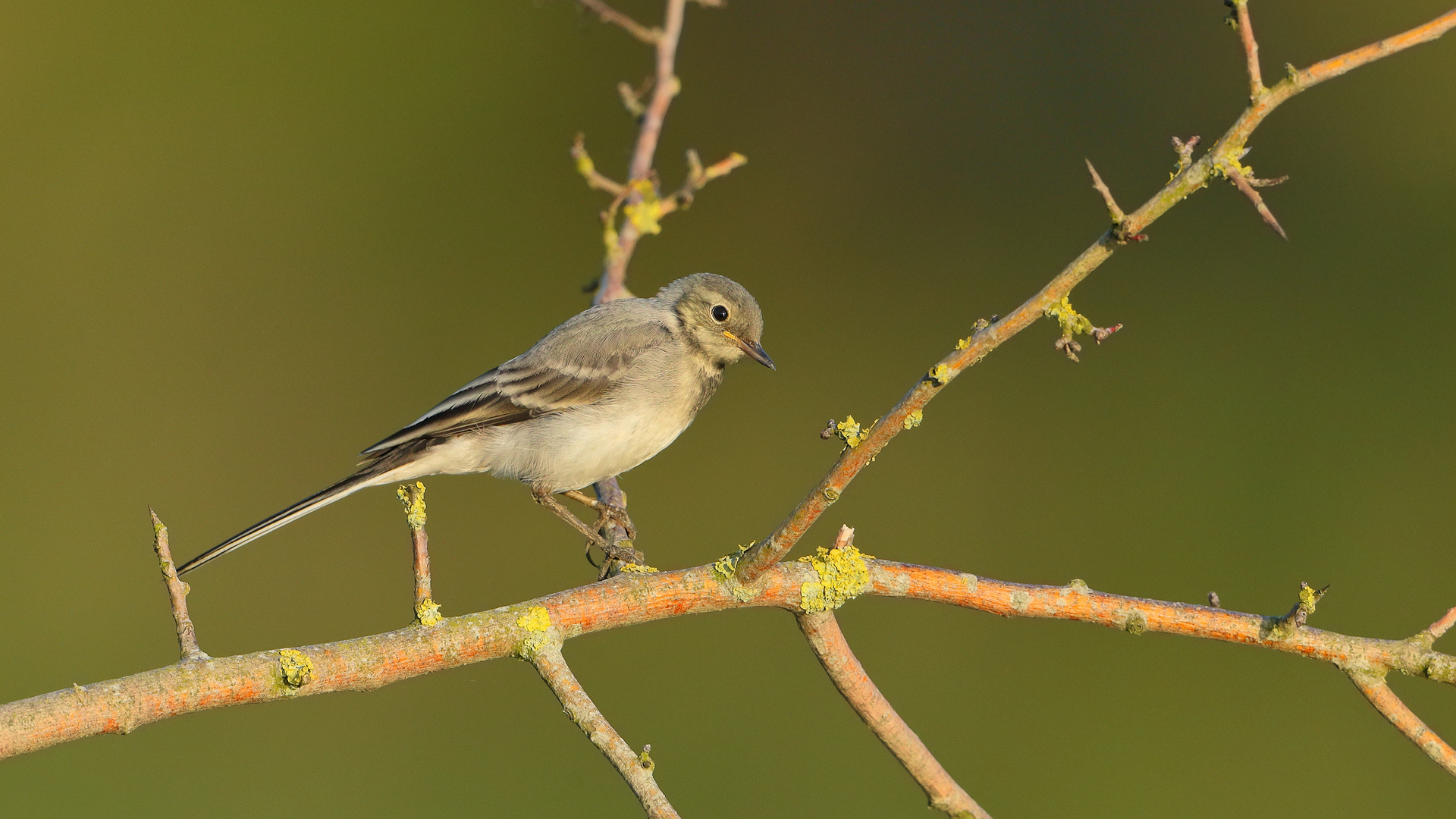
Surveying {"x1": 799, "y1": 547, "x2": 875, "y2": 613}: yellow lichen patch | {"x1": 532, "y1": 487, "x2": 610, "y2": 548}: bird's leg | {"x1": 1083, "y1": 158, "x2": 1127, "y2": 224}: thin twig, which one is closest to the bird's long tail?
{"x1": 532, "y1": 487, "x2": 610, "y2": 548}: bird's leg

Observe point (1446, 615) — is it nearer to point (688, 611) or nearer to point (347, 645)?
point (688, 611)

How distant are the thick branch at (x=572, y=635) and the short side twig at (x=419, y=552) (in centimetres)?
3

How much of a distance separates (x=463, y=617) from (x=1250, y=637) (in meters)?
1.39

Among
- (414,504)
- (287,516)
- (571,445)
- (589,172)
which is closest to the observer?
(414,504)

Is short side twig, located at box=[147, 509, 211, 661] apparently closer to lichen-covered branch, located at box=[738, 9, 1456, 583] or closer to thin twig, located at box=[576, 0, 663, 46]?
lichen-covered branch, located at box=[738, 9, 1456, 583]

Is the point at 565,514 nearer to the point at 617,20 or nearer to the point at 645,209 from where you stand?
the point at 645,209

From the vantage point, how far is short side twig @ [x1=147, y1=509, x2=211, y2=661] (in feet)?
5.62

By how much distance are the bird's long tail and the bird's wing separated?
18 cm

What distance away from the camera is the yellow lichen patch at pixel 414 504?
6.60 feet

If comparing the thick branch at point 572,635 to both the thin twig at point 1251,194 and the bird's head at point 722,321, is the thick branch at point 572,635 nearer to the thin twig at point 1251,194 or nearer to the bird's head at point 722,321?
the thin twig at point 1251,194

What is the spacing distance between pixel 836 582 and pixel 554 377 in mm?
1534

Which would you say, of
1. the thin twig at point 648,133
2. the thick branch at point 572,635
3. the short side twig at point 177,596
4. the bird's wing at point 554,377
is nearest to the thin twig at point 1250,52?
the thick branch at point 572,635

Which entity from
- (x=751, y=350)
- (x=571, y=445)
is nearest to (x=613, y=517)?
(x=571, y=445)

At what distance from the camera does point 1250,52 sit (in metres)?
1.40
